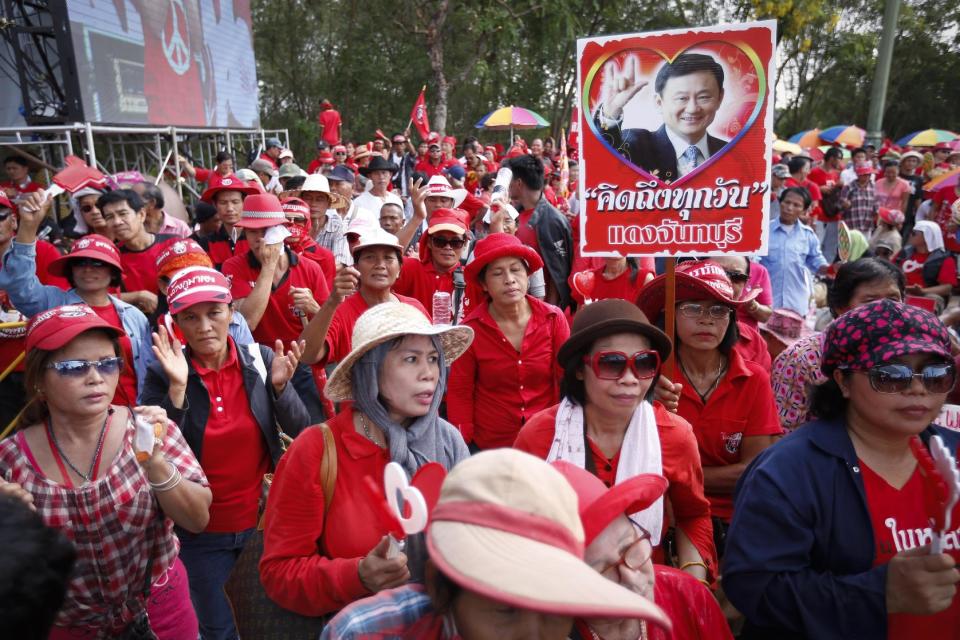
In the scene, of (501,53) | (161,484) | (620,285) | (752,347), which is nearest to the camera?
(161,484)

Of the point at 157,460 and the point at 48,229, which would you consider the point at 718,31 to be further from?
the point at 48,229

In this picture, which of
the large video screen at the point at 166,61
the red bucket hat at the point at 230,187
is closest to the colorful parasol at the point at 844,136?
the large video screen at the point at 166,61

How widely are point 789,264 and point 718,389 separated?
4.04 metres

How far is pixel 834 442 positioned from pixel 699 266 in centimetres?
149

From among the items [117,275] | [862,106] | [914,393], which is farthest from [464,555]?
[862,106]

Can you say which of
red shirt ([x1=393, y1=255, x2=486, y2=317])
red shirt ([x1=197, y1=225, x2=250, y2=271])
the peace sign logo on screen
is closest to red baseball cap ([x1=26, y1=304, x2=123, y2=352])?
red shirt ([x1=393, y1=255, x2=486, y2=317])

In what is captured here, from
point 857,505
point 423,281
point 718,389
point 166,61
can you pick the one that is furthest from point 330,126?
point 857,505

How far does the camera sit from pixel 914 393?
1.99 metres

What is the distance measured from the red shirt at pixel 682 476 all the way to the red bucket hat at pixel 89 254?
290 cm

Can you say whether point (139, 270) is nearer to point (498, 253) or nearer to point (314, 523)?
point (498, 253)

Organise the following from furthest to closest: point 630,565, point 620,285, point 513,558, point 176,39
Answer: point 176,39
point 620,285
point 630,565
point 513,558

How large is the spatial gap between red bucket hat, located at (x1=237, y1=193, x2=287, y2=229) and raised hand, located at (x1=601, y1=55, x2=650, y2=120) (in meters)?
2.46

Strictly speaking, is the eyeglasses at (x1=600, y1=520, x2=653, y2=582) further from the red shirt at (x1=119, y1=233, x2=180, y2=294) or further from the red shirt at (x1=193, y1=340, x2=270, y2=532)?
the red shirt at (x1=119, y1=233, x2=180, y2=294)

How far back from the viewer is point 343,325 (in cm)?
425
